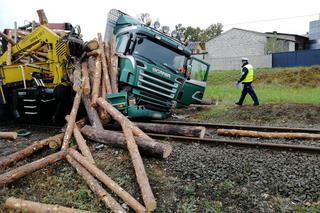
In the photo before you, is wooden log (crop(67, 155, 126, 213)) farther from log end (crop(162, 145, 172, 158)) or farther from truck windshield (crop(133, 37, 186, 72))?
truck windshield (crop(133, 37, 186, 72))

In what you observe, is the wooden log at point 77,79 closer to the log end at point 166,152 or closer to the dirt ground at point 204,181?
the dirt ground at point 204,181

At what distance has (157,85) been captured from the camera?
976 centimetres

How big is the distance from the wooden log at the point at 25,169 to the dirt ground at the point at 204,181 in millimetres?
127

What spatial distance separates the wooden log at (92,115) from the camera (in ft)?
25.3

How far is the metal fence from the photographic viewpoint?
30125mm

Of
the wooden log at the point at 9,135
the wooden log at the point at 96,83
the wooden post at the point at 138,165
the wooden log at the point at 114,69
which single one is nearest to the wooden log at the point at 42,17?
the wooden log at the point at 96,83

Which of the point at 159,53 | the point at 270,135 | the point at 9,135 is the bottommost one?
the point at 270,135

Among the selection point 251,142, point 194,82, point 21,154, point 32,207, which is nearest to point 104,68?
point 194,82

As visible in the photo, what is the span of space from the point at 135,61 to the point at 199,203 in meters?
5.42

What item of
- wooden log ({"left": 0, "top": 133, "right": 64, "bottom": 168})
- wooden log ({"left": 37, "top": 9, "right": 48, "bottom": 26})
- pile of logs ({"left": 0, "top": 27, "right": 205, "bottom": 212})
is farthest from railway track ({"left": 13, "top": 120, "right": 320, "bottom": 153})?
wooden log ({"left": 37, "top": 9, "right": 48, "bottom": 26})

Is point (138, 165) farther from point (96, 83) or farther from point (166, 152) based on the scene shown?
point (96, 83)

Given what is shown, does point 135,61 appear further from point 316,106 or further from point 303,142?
point 316,106

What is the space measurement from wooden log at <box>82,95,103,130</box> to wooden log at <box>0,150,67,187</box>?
1.64 m

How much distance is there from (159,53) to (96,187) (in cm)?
572
